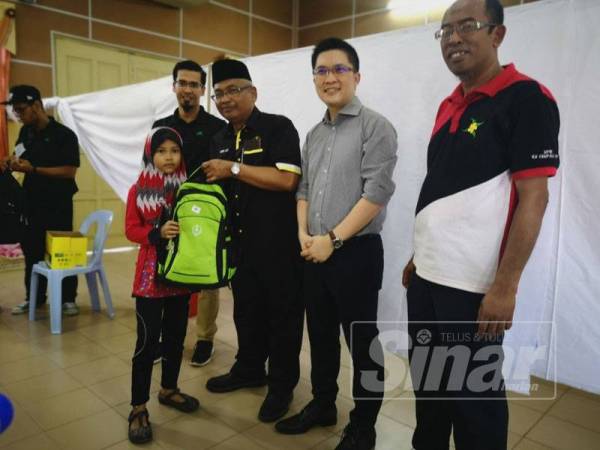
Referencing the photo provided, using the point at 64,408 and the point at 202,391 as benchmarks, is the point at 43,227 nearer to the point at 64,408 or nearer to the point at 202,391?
the point at 64,408

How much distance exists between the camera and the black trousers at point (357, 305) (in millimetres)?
1676

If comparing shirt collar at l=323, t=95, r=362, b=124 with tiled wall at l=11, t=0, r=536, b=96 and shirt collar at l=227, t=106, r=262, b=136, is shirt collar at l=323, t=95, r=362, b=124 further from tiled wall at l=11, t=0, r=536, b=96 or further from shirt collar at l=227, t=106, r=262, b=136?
tiled wall at l=11, t=0, r=536, b=96

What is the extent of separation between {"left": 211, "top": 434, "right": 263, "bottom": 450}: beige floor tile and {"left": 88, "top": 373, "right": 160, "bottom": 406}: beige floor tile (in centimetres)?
58

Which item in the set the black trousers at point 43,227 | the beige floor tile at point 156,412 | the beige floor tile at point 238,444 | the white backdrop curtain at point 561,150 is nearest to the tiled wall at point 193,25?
the black trousers at point 43,227

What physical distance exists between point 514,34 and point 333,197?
47.4 inches

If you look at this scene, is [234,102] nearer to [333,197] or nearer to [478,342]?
[333,197]

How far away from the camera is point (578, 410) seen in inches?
83.8

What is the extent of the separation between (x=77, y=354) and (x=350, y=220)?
1.95 meters

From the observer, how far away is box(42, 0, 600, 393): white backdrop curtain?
1.94 metres

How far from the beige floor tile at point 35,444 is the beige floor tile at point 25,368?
598mm

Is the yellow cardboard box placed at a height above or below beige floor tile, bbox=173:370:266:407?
above

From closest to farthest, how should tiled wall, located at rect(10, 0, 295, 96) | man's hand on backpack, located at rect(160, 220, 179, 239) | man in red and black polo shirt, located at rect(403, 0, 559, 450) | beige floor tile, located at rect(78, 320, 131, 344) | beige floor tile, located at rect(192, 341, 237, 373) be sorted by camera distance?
man in red and black polo shirt, located at rect(403, 0, 559, 450) → man's hand on backpack, located at rect(160, 220, 179, 239) → beige floor tile, located at rect(192, 341, 237, 373) → beige floor tile, located at rect(78, 320, 131, 344) → tiled wall, located at rect(10, 0, 295, 96)

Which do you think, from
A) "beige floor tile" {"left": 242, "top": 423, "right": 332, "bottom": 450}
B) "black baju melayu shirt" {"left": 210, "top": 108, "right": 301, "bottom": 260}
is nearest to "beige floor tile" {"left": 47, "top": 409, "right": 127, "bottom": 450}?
"beige floor tile" {"left": 242, "top": 423, "right": 332, "bottom": 450}

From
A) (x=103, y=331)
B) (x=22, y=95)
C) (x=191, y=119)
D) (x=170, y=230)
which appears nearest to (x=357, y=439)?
(x=170, y=230)
